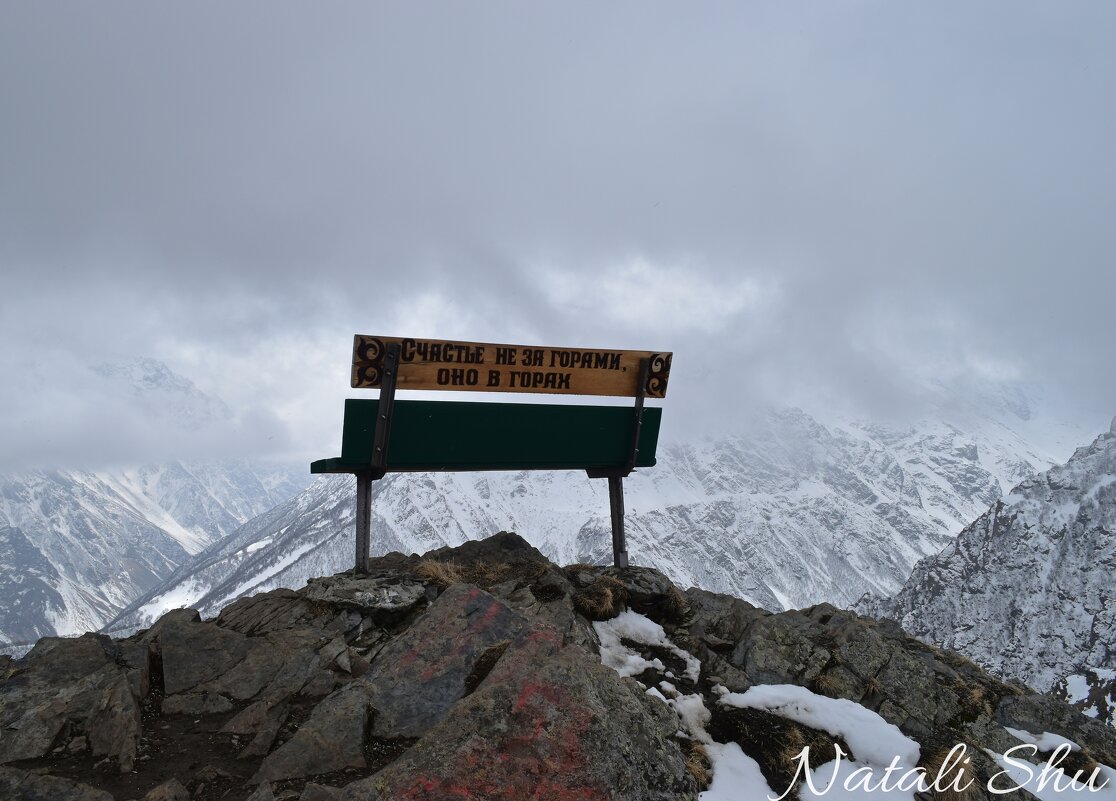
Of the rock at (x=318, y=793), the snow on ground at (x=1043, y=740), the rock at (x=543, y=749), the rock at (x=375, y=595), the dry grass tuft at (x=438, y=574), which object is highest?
the dry grass tuft at (x=438, y=574)

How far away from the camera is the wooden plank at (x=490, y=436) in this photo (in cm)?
1348

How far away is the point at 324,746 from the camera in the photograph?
23.9ft

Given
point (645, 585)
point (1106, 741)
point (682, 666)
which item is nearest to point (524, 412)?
point (645, 585)

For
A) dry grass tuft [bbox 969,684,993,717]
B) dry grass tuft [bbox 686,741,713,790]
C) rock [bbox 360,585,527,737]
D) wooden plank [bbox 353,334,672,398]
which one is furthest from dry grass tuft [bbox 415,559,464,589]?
dry grass tuft [bbox 969,684,993,717]

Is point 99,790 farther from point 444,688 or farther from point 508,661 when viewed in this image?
point 508,661

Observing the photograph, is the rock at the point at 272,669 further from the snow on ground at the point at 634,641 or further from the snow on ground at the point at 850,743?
the snow on ground at the point at 850,743

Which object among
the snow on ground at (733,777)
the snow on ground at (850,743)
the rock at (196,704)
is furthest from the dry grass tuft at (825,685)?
the rock at (196,704)

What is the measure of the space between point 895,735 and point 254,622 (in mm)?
9361

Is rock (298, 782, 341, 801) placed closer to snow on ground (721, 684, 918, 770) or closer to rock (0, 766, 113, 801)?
rock (0, 766, 113, 801)

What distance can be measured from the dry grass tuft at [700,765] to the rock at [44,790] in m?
5.88

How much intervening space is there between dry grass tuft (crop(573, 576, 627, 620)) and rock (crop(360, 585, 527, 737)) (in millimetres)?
3383

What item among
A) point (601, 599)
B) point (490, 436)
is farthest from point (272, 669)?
point (490, 436)
